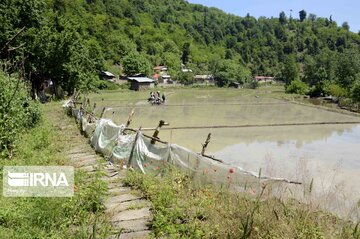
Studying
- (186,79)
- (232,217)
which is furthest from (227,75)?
(232,217)

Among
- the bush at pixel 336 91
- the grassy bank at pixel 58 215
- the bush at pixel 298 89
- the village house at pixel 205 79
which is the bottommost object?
the village house at pixel 205 79

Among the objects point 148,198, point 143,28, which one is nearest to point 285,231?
point 148,198

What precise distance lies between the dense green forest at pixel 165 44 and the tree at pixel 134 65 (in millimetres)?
313

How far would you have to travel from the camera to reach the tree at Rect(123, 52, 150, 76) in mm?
78688

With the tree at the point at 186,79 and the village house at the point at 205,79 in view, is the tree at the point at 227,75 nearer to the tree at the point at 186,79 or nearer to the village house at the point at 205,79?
the village house at the point at 205,79

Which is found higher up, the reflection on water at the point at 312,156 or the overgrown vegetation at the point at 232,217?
the overgrown vegetation at the point at 232,217

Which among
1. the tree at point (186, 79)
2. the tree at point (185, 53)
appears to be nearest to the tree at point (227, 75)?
the tree at point (186, 79)

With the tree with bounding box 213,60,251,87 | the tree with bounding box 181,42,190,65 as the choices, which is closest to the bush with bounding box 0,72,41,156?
the tree with bounding box 213,60,251,87

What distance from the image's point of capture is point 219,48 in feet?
500

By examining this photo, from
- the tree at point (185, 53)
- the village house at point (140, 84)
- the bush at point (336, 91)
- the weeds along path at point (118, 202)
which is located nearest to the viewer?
the weeds along path at point (118, 202)

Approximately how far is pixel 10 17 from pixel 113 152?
59.6 feet
